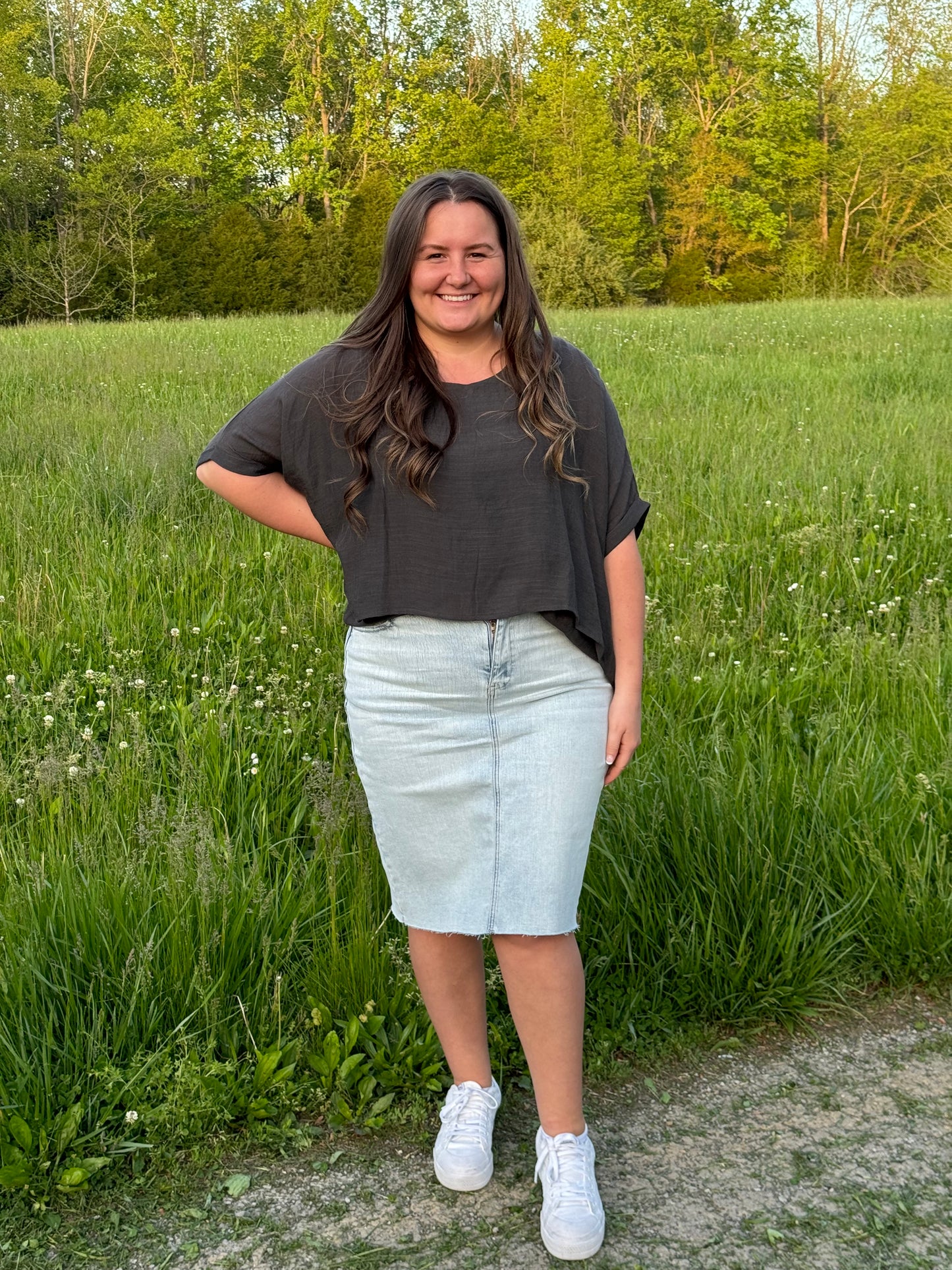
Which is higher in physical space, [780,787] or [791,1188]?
[780,787]

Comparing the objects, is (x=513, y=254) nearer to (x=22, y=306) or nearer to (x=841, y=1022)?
(x=841, y=1022)

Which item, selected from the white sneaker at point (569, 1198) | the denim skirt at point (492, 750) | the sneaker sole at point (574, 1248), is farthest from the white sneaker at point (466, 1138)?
the denim skirt at point (492, 750)

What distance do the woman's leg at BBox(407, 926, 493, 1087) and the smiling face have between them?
1265 mm

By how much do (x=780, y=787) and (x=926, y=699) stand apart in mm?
971

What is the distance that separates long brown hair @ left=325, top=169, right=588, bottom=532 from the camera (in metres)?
2.22

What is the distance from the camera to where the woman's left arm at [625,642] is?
92.7 inches

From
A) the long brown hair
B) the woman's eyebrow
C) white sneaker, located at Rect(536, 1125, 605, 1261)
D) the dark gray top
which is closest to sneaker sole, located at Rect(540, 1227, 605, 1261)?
white sneaker, located at Rect(536, 1125, 605, 1261)

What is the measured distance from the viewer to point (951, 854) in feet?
11.3

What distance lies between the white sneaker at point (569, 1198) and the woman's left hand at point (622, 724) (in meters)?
0.75

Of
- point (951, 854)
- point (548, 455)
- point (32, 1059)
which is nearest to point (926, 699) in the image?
point (951, 854)

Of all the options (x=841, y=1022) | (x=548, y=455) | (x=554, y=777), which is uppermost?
(x=548, y=455)

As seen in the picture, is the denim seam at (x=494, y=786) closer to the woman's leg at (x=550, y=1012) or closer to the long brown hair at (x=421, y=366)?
the woman's leg at (x=550, y=1012)

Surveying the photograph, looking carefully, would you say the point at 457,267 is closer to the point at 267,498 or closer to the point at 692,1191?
the point at 267,498

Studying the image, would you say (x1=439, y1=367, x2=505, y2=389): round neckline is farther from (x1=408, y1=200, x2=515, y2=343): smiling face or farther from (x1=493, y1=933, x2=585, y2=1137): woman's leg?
(x1=493, y1=933, x2=585, y2=1137): woman's leg
